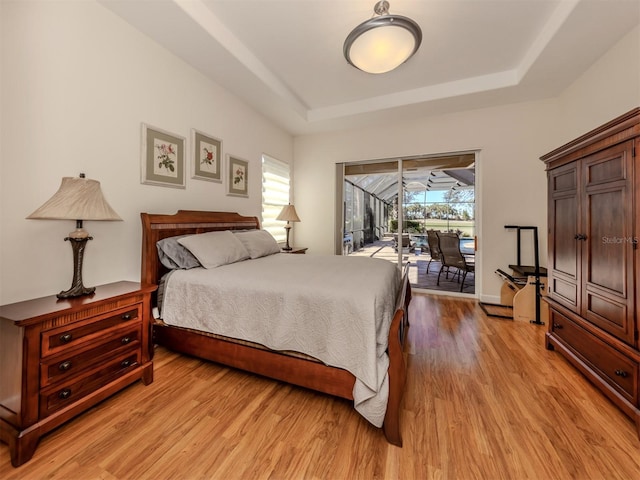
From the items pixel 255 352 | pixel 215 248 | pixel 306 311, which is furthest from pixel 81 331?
pixel 306 311

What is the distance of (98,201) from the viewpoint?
5.27 ft

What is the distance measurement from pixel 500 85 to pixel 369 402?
3.74 m

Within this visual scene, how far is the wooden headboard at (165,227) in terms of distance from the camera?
219 cm

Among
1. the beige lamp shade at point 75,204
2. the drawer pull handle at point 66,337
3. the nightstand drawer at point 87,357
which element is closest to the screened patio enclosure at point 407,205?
the nightstand drawer at point 87,357

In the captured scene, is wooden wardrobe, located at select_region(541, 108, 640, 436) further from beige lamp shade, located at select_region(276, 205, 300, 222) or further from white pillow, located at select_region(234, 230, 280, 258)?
beige lamp shade, located at select_region(276, 205, 300, 222)

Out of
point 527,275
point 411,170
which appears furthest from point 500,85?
point 527,275

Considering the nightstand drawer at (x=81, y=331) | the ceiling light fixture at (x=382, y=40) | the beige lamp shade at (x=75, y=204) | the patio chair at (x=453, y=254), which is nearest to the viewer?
the nightstand drawer at (x=81, y=331)

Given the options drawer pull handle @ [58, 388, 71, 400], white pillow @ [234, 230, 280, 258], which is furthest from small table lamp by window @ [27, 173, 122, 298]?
white pillow @ [234, 230, 280, 258]

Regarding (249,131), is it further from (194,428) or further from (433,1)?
(194,428)

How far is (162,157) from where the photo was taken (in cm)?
249

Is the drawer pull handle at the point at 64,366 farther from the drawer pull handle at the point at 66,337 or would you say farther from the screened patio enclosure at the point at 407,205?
the screened patio enclosure at the point at 407,205

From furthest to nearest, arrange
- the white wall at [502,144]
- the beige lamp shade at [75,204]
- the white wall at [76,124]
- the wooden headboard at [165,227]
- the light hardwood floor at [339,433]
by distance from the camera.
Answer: the white wall at [502,144] → the wooden headboard at [165,227] → the white wall at [76,124] → the beige lamp shade at [75,204] → the light hardwood floor at [339,433]

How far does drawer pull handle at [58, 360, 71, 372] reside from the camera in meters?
1.35

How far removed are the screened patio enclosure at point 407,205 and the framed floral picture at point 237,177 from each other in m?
1.86
